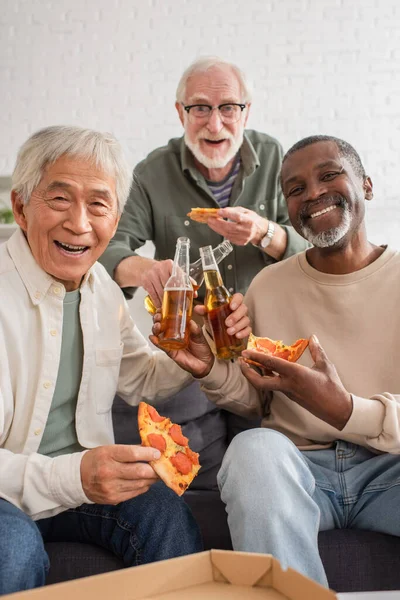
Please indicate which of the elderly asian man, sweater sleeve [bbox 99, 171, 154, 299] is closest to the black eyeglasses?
sweater sleeve [bbox 99, 171, 154, 299]

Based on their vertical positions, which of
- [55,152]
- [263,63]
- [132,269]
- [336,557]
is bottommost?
[336,557]

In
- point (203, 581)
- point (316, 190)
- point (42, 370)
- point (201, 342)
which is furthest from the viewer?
point (316, 190)

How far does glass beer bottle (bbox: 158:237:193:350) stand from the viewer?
1814 mm

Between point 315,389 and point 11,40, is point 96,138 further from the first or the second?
point 11,40

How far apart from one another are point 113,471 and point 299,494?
1.36ft

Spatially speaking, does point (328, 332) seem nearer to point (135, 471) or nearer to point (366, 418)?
point (366, 418)

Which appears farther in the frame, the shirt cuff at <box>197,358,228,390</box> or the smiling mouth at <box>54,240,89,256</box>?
the shirt cuff at <box>197,358,228,390</box>

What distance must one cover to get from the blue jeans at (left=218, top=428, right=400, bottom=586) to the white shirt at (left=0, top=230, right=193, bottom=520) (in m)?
0.34

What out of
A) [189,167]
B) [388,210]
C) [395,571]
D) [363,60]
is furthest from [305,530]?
[363,60]

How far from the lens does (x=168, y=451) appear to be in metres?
1.59

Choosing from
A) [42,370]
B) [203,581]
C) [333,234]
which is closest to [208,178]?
[333,234]

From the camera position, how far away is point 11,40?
18.4 ft

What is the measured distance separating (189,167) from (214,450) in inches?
47.5

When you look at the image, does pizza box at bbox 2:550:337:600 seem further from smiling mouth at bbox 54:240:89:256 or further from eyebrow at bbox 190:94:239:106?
eyebrow at bbox 190:94:239:106
